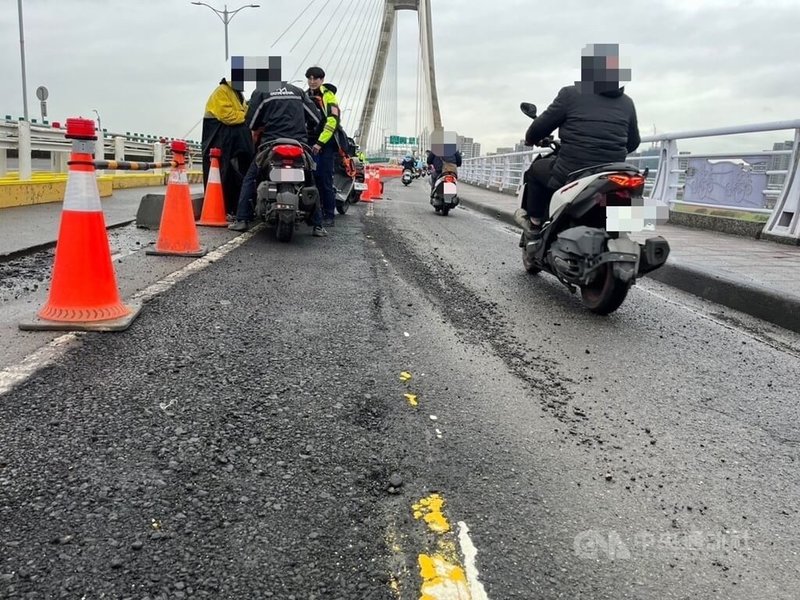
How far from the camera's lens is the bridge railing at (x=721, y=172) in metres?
7.73

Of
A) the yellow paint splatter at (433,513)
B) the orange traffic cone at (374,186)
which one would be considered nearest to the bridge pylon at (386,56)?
the orange traffic cone at (374,186)

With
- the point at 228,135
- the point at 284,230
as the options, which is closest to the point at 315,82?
the point at 228,135

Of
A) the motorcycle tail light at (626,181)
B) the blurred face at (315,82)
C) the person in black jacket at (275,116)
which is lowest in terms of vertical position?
the motorcycle tail light at (626,181)

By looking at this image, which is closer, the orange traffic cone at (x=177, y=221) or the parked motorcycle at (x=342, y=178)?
the orange traffic cone at (x=177, y=221)

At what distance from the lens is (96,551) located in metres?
1.57

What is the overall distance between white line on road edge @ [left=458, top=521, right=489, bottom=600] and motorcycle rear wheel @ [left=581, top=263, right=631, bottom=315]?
9.24ft

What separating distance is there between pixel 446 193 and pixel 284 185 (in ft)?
18.6

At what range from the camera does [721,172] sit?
29.2 feet

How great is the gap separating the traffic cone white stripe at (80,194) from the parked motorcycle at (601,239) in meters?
3.08

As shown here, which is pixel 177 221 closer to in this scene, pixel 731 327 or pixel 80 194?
pixel 80 194

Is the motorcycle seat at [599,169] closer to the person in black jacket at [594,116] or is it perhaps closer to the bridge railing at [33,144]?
the person in black jacket at [594,116]

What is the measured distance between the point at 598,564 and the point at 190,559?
1.05 meters

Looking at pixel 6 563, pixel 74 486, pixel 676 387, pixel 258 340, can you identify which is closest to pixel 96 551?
pixel 6 563

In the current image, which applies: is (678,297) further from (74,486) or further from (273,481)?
(74,486)
